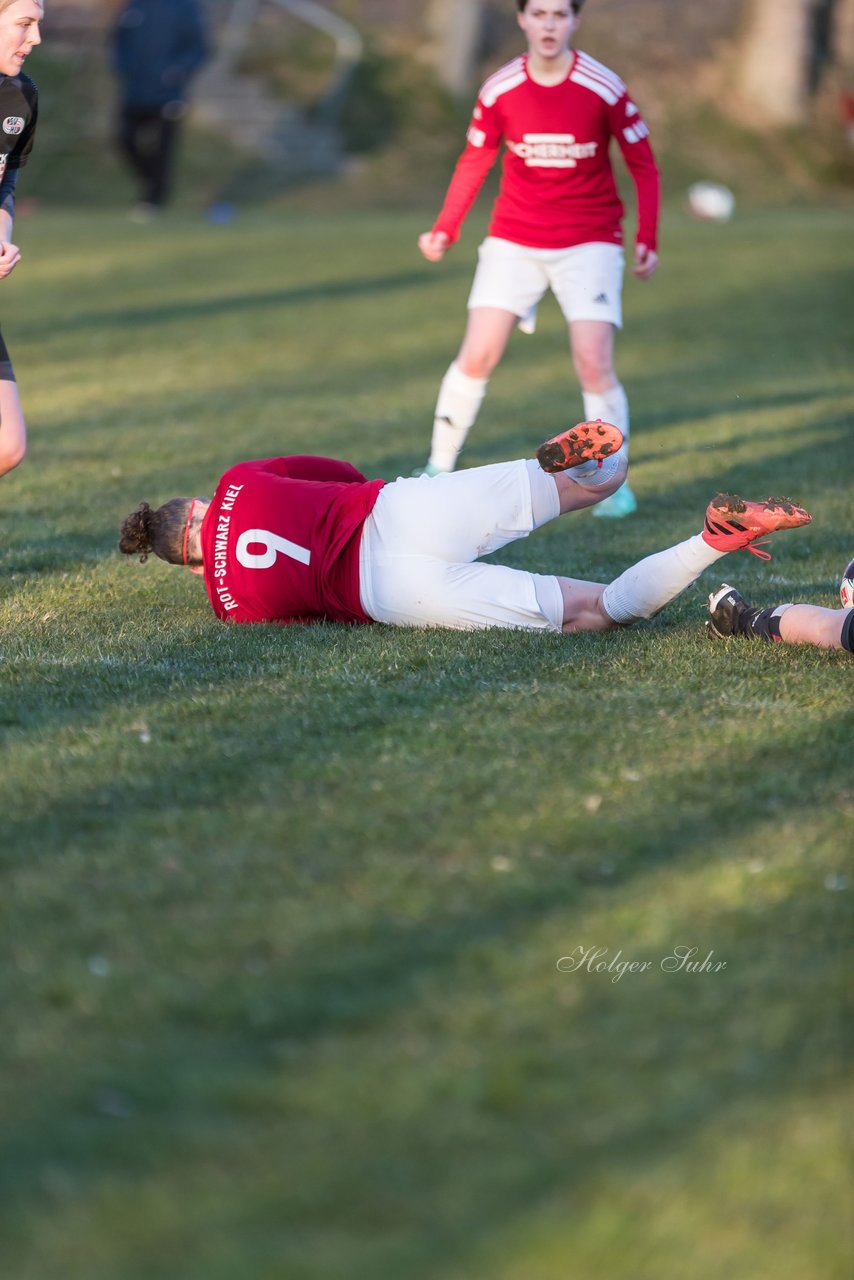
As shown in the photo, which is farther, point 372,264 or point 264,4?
point 264,4

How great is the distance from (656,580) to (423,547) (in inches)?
28.8

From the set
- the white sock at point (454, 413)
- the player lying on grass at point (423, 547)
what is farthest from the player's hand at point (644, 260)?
the player lying on grass at point (423, 547)

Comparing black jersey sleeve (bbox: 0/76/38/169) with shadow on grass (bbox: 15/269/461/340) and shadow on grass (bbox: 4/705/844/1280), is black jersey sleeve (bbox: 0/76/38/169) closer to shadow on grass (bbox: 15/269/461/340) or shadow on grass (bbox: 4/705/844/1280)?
shadow on grass (bbox: 4/705/844/1280)

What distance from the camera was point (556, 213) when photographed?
716 centimetres

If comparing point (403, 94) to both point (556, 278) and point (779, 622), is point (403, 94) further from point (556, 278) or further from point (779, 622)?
point (779, 622)

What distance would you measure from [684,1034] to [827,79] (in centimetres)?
3020

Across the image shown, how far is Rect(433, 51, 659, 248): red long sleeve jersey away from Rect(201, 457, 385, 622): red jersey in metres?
2.62

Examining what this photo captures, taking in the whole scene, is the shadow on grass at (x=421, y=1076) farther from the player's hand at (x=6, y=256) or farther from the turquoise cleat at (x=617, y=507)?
the turquoise cleat at (x=617, y=507)

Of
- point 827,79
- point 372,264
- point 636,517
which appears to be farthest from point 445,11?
point 636,517

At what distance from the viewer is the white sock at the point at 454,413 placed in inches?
289

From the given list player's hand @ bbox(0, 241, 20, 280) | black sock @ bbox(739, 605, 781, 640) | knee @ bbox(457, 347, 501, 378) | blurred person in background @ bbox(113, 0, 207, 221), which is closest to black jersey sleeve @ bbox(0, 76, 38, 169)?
player's hand @ bbox(0, 241, 20, 280)

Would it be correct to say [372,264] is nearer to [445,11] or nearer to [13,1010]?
[445,11]

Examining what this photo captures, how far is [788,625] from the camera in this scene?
480 cm

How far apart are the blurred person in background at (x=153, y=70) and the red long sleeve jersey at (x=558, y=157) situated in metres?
12.0
